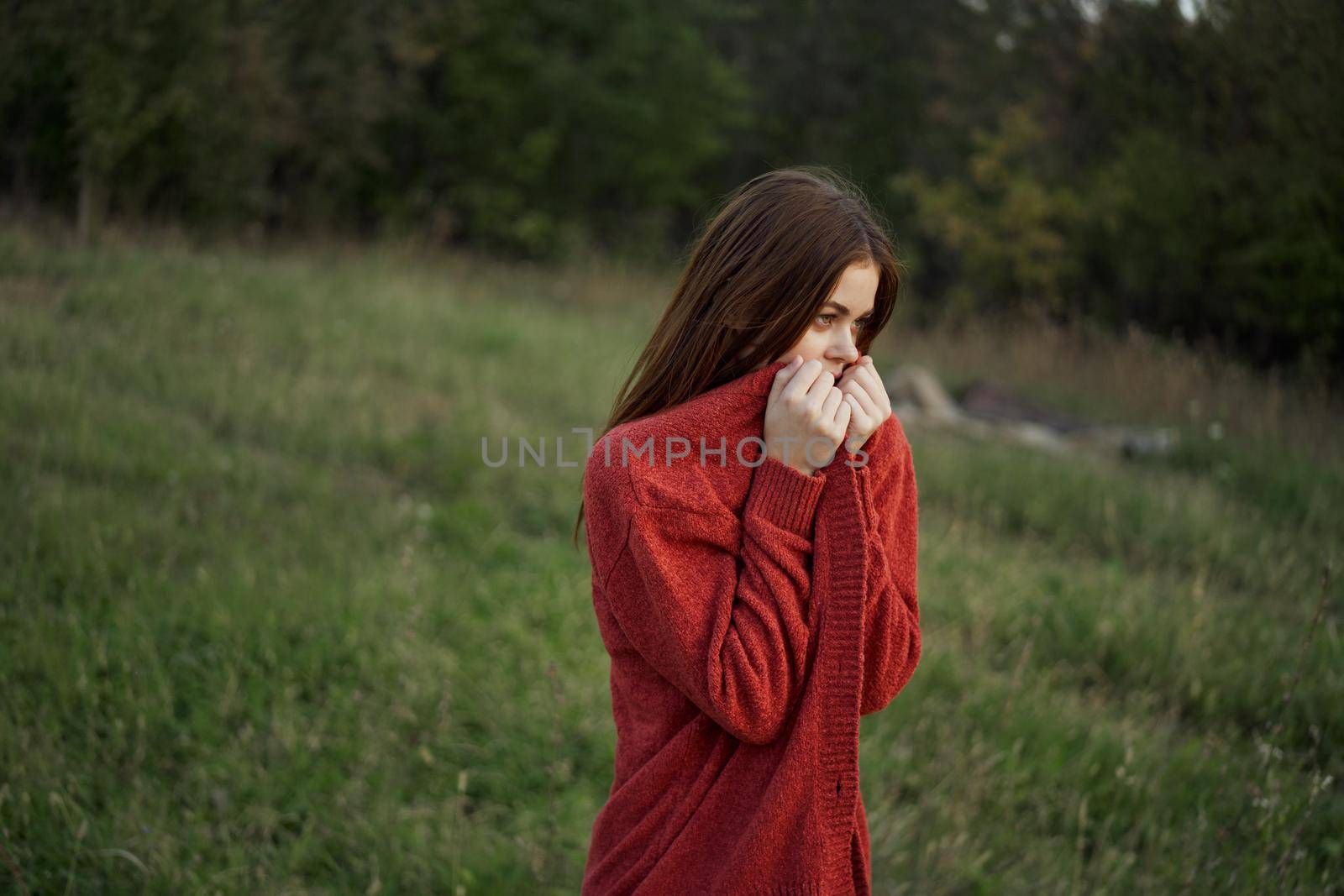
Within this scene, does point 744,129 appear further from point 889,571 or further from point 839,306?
point 889,571

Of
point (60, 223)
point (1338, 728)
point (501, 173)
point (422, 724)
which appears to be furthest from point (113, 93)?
point (1338, 728)

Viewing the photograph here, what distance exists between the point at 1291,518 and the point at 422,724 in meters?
4.83

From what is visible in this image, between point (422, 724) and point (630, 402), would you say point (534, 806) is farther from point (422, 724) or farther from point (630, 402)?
point (630, 402)

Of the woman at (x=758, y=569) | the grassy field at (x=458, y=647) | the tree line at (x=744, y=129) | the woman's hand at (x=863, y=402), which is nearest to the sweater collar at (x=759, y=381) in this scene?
the woman at (x=758, y=569)

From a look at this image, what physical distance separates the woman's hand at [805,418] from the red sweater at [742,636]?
0.02 metres

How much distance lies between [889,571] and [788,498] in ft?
0.67

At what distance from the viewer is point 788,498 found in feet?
4.87

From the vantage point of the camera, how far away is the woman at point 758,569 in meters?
1.44

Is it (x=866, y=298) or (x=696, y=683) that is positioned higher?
(x=866, y=298)

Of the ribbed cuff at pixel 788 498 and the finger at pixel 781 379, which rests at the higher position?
the finger at pixel 781 379

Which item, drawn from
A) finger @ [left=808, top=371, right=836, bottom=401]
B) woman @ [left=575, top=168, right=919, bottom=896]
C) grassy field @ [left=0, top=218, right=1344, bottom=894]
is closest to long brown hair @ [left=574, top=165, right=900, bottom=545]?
woman @ [left=575, top=168, right=919, bottom=896]

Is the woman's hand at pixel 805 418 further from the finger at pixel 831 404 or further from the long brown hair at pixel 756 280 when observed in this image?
the long brown hair at pixel 756 280

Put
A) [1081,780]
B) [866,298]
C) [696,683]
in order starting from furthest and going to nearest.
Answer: [1081,780], [866,298], [696,683]

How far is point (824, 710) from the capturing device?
1.46 meters
